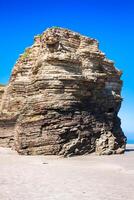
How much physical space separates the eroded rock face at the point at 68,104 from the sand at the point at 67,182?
4407 mm

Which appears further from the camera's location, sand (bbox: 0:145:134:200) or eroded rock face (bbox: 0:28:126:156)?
eroded rock face (bbox: 0:28:126:156)

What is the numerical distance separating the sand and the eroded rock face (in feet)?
14.5

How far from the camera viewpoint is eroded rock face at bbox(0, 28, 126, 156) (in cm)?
2778

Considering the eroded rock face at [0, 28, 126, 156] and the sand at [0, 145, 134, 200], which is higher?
the eroded rock face at [0, 28, 126, 156]

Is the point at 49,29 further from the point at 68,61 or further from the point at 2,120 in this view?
the point at 2,120

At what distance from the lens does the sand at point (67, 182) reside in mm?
12727

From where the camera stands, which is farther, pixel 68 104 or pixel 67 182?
pixel 68 104

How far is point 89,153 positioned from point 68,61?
628cm

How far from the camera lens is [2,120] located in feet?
124

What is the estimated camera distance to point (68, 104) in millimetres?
28141

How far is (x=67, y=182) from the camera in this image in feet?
51.3

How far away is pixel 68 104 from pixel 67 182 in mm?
12789

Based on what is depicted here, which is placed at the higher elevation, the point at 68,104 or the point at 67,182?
the point at 68,104

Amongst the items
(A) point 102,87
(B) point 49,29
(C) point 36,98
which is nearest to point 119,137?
(A) point 102,87
